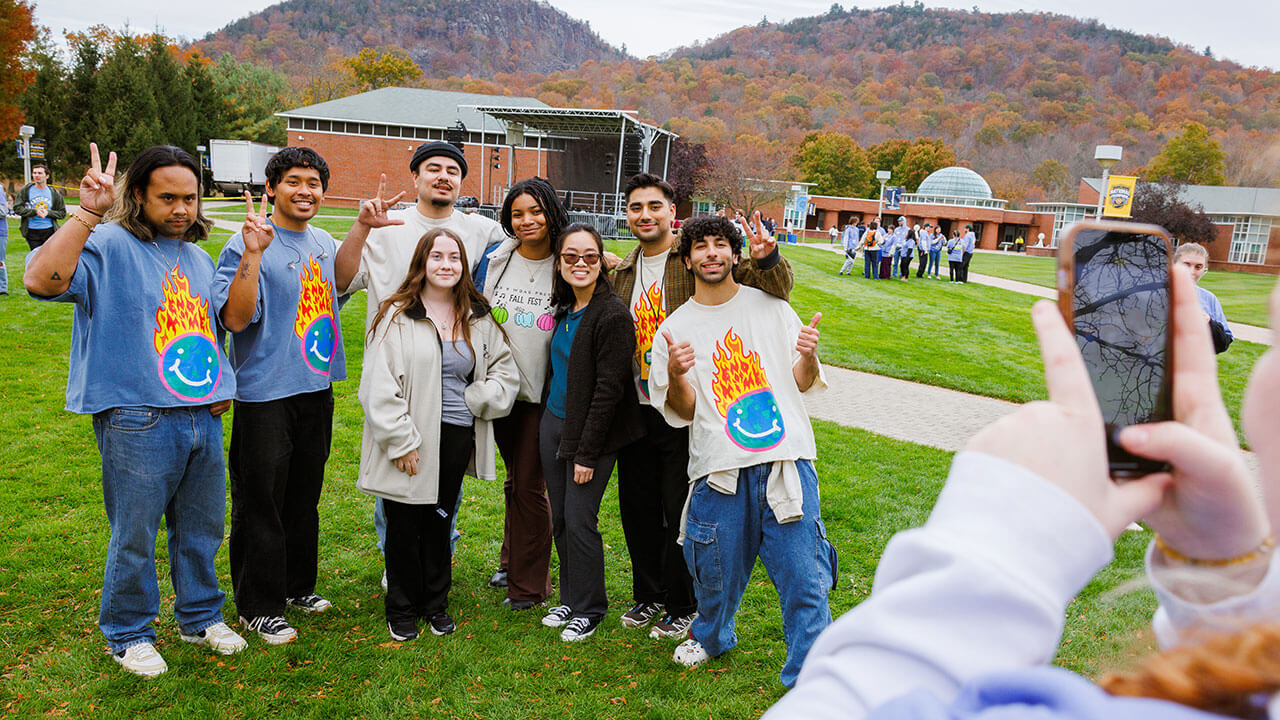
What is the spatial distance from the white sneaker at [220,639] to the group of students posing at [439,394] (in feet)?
0.05

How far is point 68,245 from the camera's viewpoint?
320cm

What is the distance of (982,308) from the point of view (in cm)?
1867

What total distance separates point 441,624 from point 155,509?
1.55 metres

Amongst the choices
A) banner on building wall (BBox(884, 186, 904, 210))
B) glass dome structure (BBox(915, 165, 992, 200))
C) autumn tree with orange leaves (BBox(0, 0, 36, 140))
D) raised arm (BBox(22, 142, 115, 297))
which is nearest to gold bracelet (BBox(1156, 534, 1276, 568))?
raised arm (BBox(22, 142, 115, 297))

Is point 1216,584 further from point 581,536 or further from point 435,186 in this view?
point 435,186

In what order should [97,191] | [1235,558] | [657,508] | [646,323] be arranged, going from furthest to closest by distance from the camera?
[657,508] → [646,323] → [97,191] → [1235,558]

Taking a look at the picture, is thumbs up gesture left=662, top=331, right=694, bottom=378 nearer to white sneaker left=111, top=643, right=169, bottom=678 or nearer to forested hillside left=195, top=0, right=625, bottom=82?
white sneaker left=111, top=643, right=169, bottom=678

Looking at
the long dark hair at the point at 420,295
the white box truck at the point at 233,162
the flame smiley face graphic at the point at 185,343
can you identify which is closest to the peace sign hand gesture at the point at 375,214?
the long dark hair at the point at 420,295

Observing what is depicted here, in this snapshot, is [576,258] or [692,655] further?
[576,258]

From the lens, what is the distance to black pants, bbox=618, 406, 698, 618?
427cm

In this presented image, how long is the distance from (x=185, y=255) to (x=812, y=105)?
113073 mm

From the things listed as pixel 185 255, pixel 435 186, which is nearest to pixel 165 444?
pixel 185 255

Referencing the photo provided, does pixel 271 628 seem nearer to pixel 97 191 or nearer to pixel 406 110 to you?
pixel 97 191

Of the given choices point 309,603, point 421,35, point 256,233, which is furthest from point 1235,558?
point 421,35
